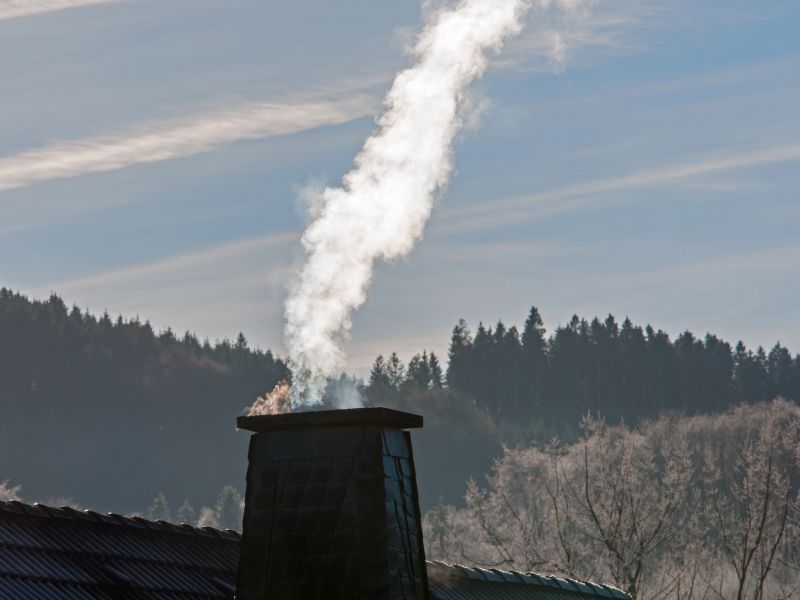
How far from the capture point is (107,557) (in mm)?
19531

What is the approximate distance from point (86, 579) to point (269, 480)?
12.3 ft

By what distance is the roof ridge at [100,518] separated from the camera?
1917 centimetres

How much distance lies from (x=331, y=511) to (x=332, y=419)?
0.99 m

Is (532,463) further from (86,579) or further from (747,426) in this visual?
(86,579)

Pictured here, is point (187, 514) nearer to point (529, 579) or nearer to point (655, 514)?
point (655, 514)

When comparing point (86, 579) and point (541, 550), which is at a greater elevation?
point (541, 550)

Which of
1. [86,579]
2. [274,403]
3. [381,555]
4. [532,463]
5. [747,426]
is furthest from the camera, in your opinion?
[747,426]

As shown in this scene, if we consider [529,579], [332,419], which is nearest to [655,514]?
[529,579]

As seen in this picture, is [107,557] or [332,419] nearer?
[332,419]

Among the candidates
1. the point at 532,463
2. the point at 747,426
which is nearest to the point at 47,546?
the point at 532,463

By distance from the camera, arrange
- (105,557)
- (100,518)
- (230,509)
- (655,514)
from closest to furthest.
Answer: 1. (105,557)
2. (100,518)
3. (655,514)
4. (230,509)

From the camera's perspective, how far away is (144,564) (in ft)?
65.6

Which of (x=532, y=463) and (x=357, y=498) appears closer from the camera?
(x=357, y=498)

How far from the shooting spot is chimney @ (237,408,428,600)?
50.9 feet
